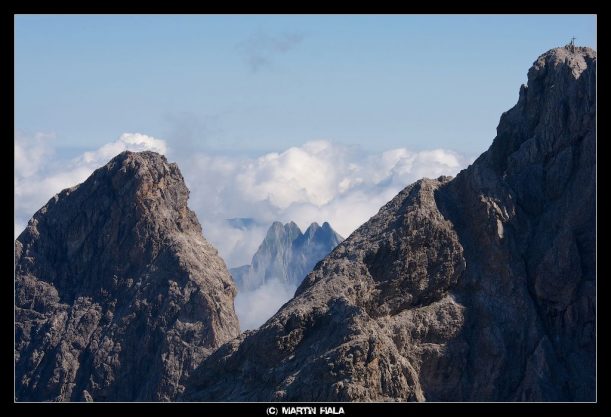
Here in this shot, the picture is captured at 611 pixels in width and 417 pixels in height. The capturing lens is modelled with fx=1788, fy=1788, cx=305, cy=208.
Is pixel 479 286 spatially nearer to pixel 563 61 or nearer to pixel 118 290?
pixel 563 61

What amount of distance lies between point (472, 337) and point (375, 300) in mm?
7717

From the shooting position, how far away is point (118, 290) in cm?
17750

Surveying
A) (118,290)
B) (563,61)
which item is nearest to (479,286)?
(563,61)

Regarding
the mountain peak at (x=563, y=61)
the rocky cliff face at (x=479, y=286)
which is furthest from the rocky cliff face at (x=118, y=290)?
the mountain peak at (x=563, y=61)

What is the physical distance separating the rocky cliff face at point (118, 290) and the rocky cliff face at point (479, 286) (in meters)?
33.8

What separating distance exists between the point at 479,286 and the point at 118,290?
52.9 meters

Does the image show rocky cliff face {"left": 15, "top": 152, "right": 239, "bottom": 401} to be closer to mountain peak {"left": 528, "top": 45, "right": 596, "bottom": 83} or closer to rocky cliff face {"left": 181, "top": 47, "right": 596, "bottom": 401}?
rocky cliff face {"left": 181, "top": 47, "right": 596, "bottom": 401}

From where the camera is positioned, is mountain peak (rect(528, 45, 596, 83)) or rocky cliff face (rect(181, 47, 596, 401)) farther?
mountain peak (rect(528, 45, 596, 83))

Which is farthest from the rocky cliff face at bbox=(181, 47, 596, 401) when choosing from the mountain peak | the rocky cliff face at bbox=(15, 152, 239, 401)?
the rocky cliff face at bbox=(15, 152, 239, 401)

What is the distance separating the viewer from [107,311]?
17662cm

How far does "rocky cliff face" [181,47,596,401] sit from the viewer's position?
12900 centimetres

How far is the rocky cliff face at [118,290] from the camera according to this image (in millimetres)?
171125

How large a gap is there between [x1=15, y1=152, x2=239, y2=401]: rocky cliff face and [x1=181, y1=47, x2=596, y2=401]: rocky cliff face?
33824 millimetres
